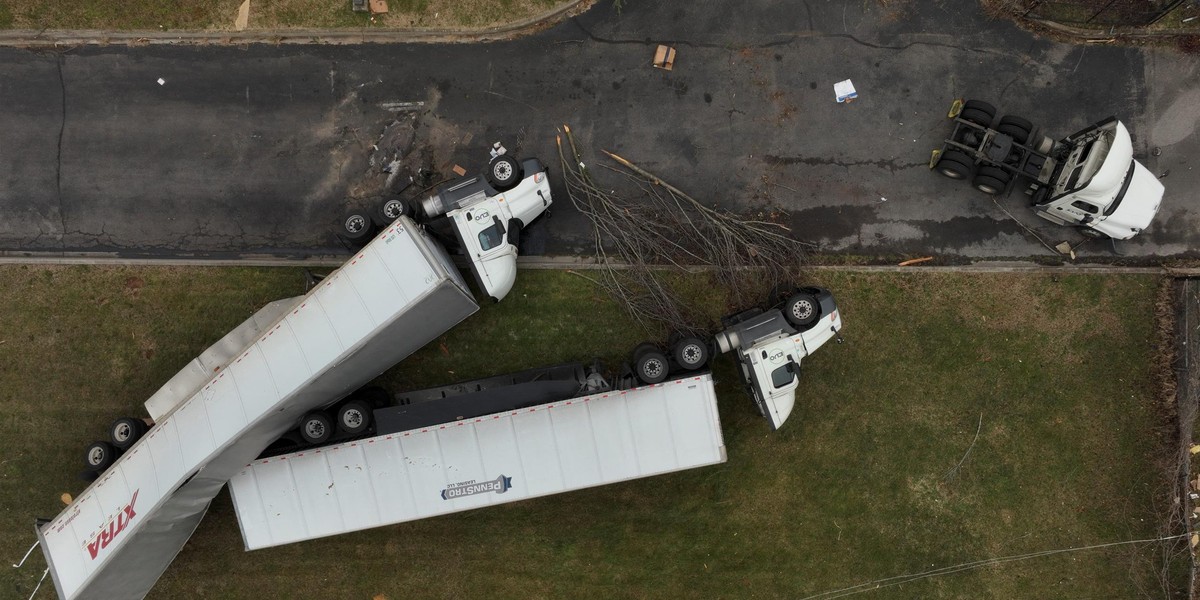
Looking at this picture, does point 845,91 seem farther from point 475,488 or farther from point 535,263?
point 475,488

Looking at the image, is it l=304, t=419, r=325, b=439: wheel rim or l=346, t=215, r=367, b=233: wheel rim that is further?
l=346, t=215, r=367, b=233: wheel rim

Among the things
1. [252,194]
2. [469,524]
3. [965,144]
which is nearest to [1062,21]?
[965,144]

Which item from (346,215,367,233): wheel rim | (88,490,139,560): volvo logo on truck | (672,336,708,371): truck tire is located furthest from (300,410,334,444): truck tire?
(672,336,708,371): truck tire

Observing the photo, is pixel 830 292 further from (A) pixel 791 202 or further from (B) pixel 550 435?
(B) pixel 550 435

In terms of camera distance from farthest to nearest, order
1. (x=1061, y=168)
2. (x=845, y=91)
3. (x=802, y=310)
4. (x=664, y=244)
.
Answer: (x=845, y=91)
(x=664, y=244)
(x=1061, y=168)
(x=802, y=310)

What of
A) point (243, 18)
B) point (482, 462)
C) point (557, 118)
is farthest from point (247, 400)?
point (243, 18)

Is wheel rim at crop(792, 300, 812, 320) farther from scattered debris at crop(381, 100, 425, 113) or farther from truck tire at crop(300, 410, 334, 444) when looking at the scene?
truck tire at crop(300, 410, 334, 444)
